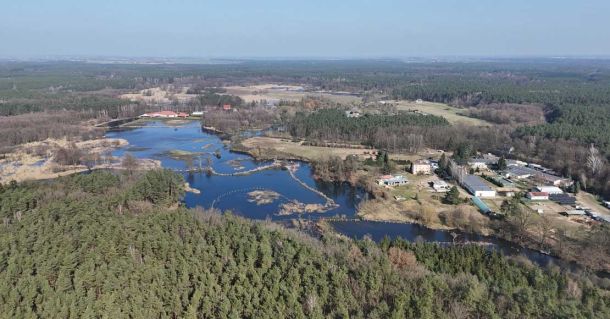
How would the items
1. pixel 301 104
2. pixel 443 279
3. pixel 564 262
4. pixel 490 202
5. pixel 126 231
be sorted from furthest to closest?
pixel 301 104 < pixel 490 202 < pixel 564 262 < pixel 126 231 < pixel 443 279

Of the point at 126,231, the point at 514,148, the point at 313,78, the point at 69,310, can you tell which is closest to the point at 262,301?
the point at 69,310

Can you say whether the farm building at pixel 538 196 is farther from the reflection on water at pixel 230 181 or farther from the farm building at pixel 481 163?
the reflection on water at pixel 230 181

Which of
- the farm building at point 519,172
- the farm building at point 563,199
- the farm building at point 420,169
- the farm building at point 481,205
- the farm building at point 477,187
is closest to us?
the farm building at point 481,205

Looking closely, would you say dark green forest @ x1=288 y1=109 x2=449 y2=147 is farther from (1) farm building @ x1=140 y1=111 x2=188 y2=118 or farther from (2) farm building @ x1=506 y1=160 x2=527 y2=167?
(1) farm building @ x1=140 y1=111 x2=188 y2=118

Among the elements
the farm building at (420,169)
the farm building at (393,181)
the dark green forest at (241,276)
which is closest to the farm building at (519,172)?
the farm building at (420,169)

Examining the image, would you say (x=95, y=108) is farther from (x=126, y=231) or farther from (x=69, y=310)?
(x=69, y=310)

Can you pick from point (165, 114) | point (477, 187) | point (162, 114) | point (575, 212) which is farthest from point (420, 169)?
point (162, 114)

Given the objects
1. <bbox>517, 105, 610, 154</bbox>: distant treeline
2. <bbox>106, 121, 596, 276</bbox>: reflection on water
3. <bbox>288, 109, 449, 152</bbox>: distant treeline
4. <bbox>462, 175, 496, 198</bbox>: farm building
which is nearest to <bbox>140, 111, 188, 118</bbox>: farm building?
<bbox>106, 121, 596, 276</bbox>: reflection on water
